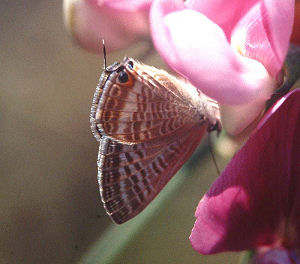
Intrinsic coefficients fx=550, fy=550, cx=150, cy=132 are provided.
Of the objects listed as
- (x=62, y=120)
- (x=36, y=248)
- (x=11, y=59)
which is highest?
(x=11, y=59)

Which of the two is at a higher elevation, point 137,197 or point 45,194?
point 137,197

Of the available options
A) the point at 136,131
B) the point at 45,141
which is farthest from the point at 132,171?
the point at 45,141

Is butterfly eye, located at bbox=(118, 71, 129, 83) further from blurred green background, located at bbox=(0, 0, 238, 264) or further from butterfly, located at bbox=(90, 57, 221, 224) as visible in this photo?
blurred green background, located at bbox=(0, 0, 238, 264)

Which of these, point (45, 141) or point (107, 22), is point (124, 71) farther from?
point (45, 141)

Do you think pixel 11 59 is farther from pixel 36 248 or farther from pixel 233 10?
pixel 233 10

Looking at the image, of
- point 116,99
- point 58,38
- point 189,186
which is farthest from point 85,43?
point 58,38

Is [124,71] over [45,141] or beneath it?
over

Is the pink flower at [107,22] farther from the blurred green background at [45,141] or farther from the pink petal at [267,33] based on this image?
the blurred green background at [45,141]
